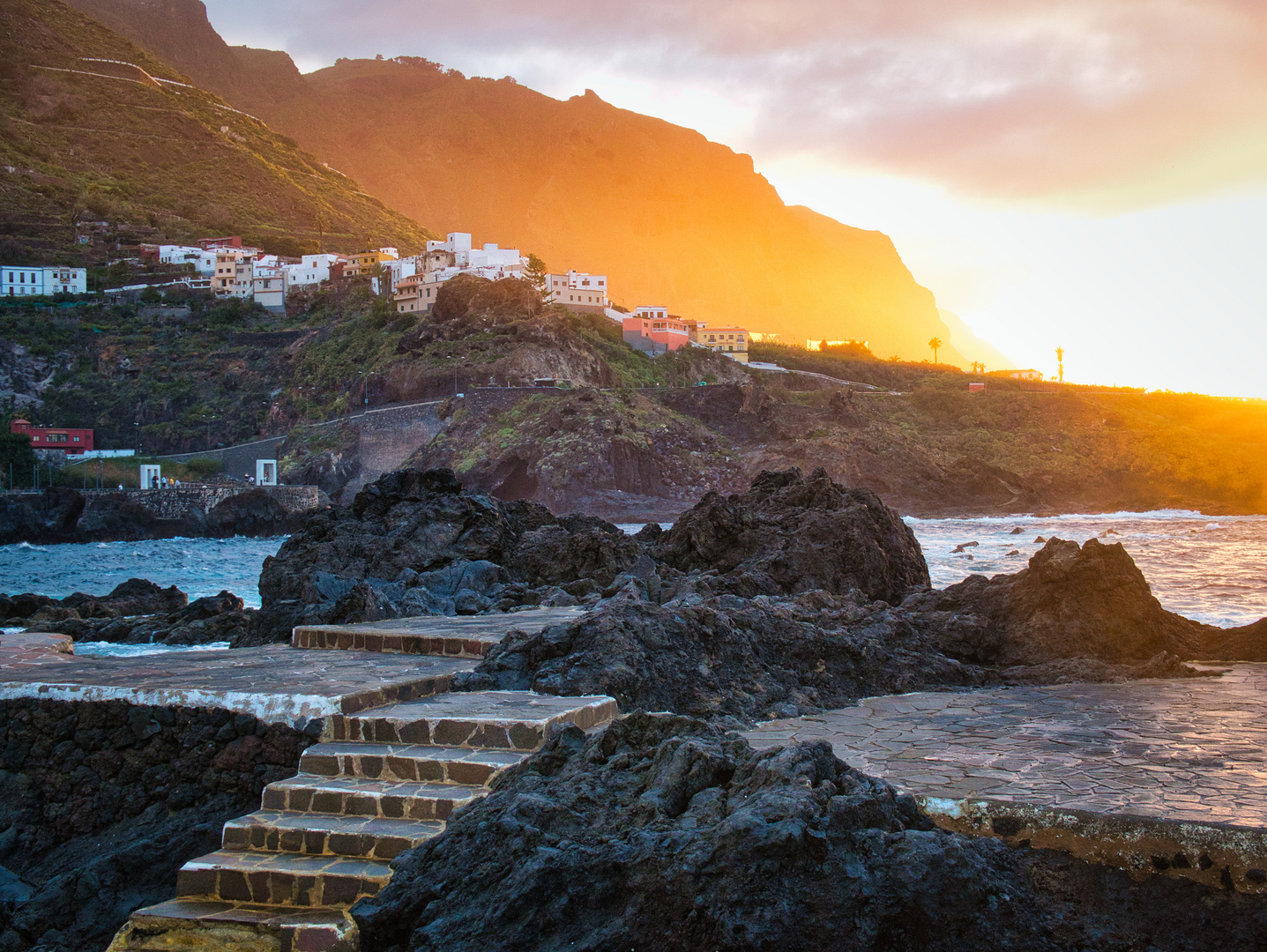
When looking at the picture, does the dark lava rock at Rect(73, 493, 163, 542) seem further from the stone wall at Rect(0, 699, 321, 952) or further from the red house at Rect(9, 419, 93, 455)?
the stone wall at Rect(0, 699, 321, 952)

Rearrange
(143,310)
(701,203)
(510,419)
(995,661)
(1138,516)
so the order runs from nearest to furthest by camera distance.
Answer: (995,661) → (1138,516) → (510,419) → (143,310) → (701,203)

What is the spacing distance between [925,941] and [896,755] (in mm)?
1602

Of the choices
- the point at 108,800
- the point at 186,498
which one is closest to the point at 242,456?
the point at 186,498

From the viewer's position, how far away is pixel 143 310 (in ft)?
243

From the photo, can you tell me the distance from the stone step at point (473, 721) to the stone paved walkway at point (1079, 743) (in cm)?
Answer: 90

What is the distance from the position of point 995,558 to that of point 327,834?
2313 centimetres

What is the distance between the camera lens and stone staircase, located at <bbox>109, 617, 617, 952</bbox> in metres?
3.44

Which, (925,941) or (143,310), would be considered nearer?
(925,941)

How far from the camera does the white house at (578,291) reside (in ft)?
257

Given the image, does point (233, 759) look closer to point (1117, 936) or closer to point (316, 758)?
point (316, 758)

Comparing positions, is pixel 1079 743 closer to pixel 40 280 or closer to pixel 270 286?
pixel 270 286

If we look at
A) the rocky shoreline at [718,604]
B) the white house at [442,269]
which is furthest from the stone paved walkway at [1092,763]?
the white house at [442,269]

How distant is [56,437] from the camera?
56.2 meters

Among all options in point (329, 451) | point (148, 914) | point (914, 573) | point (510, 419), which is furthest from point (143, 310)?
point (148, 914)
